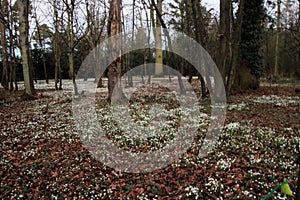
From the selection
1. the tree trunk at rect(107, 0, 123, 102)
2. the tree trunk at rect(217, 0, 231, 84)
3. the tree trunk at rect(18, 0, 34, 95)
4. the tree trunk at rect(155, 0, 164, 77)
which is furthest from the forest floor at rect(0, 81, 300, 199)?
the tree trunk at rect(155, 0, 164, 77)

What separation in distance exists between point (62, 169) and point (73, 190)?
1.02 metres

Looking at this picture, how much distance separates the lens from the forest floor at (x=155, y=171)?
14.9 feet

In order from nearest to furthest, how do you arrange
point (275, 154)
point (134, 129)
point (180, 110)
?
point (275, 154), point (134, 129), point (180, 110)

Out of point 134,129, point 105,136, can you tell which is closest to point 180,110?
point 134,129

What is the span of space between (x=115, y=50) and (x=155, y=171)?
29.0ft

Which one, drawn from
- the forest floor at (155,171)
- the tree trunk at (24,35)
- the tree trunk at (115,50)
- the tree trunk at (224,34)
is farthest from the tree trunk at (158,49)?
the forest floor at (155,171)

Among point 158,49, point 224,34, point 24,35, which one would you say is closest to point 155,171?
point 224,34

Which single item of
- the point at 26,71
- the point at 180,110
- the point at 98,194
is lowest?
the point at 98,194

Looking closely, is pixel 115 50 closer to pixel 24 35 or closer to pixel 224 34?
pixel 224 34

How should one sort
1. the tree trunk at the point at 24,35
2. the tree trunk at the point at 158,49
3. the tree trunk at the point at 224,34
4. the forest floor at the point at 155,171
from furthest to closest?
the tree trunk at the point at 158,49 → the tree trunk at the point at 24,35 → the tree trunk at the point at 224,34 → the forest floor at the point at 155,171

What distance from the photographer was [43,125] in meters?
9.35

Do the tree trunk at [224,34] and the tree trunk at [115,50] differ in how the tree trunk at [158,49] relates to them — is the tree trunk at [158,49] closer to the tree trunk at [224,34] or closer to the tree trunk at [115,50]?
the tree trunk at [224,34]

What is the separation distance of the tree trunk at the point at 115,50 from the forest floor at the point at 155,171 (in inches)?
198

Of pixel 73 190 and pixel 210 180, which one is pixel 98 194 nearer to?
pixel 73 190
